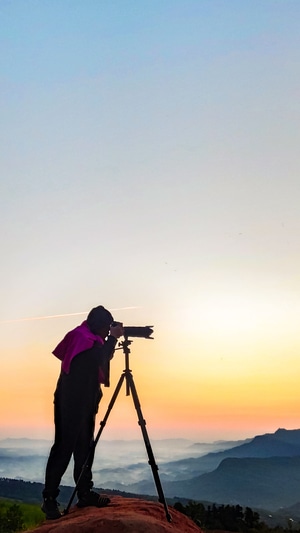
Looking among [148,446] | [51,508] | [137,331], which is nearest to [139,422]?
[148,446]

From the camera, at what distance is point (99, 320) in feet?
24.0

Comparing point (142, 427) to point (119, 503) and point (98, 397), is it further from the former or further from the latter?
point (119, 503)

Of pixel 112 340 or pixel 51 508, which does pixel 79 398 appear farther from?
pixel 51 508

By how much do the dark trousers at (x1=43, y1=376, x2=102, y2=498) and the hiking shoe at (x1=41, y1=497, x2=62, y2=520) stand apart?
0.09 meters

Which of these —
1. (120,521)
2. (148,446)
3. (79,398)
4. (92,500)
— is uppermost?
(79,398)

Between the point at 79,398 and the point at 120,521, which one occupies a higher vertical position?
the point at 79,398

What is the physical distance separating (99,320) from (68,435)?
1.48m

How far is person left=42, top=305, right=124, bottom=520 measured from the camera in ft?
23.2

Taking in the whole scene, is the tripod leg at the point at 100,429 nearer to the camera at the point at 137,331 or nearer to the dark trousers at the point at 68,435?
the dark trousers at the point at 68,435

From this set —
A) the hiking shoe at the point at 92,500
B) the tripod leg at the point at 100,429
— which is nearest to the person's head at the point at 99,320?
the tripod leg at the point at 100,429

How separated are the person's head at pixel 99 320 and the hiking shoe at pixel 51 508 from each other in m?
2.20

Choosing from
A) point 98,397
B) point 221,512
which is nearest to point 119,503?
point 98,397

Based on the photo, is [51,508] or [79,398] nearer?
[79,398]

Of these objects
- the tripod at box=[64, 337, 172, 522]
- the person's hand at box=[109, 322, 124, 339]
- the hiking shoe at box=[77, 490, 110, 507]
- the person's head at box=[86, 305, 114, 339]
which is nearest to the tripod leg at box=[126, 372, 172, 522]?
the tripod at box=[64, 337, 172, 522]
